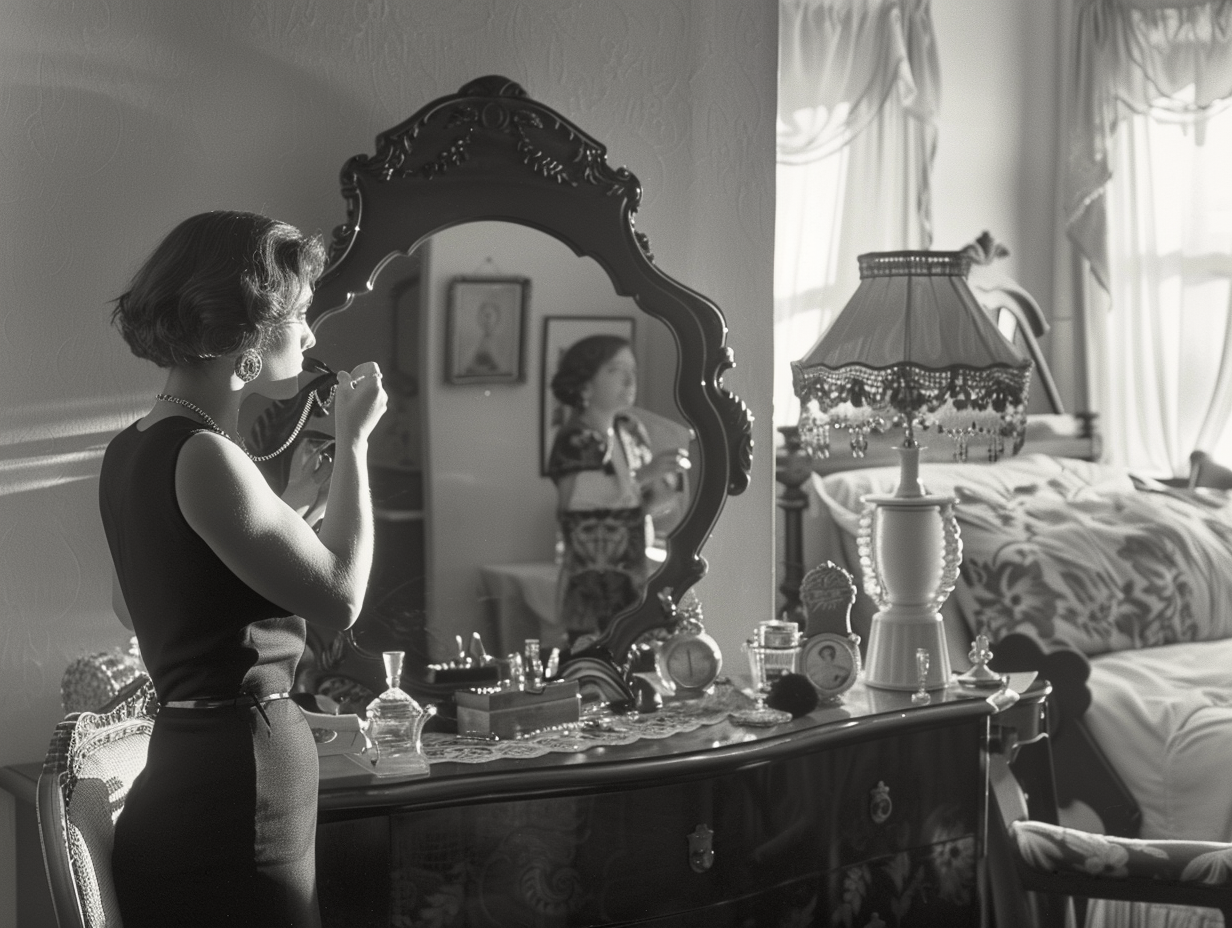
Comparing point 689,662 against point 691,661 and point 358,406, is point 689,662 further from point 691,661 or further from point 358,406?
point 358,406

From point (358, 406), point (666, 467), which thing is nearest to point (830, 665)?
point (666, 467)

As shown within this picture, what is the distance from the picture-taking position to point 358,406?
1666mm

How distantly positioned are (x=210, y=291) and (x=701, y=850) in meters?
1.05

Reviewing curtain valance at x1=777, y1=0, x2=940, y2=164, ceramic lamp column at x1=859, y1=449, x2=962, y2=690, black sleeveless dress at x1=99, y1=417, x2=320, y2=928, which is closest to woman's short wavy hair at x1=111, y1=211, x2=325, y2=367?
black sleeveless dress at x1=99, y1=417, x2=320, y2=928

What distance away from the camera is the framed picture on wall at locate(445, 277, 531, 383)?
7.22 ft

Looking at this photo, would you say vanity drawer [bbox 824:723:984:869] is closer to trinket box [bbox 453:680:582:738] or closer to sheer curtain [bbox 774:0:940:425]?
trinket box [bbox 453:680:582:738]

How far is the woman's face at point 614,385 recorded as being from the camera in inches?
91.7

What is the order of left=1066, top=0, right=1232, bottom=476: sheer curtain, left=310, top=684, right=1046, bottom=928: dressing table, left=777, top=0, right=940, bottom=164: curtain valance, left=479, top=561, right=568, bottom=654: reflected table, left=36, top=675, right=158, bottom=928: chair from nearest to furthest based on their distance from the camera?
1. left=36, top=675, right=158, bottom=928: chair
2. left=310, top=684, right=1046, bottom=928: dressing table
3. left=479, top=561, right=568, bottom=654: reflected table
4. left=777, top=0, right=940, bottom=164: curtain valance
5. left=1066, top=0, right=1232, bottom=476: sheer curtain

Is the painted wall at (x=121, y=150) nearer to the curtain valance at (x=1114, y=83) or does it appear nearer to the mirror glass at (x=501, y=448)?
the mirror glass at (x=501, y=448)

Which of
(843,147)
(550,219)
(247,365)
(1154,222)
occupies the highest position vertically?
(843,147)

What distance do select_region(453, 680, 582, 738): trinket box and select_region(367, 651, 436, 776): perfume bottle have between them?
0.13m

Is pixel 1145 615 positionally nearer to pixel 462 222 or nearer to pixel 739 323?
pixel 739 323

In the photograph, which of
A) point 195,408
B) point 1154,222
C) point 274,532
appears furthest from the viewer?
point 1154,222

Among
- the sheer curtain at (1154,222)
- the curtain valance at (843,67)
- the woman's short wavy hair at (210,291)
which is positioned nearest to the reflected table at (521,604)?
the woman's short wavy hair at (210,291)
